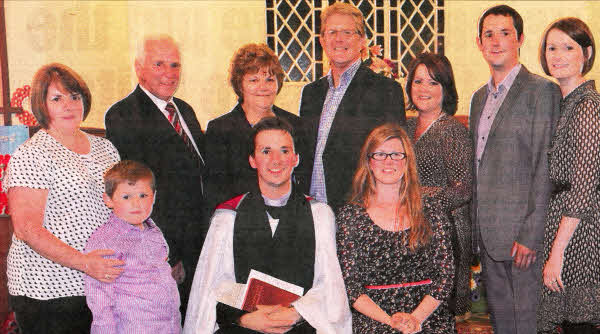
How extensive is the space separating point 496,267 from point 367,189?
675 millimetres

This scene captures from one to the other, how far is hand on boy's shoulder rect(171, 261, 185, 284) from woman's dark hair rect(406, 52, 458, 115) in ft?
3.97

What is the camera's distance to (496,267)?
223 centimetres

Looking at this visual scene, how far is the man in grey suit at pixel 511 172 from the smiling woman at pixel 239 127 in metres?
0.78

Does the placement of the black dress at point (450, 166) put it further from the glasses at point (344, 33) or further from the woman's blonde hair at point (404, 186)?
the glasses at point (344, 33)

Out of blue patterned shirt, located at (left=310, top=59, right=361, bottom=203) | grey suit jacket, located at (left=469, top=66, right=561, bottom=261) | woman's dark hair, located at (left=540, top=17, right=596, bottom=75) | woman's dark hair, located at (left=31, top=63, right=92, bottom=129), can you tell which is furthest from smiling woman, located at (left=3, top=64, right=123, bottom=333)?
woman's dark hair, located at (left=540, top=17, right=596, bottom=75)

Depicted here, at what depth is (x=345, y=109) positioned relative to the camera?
2334 mm

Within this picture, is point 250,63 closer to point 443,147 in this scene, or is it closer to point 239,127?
point 239,127

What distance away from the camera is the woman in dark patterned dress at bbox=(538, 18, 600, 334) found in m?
1.95

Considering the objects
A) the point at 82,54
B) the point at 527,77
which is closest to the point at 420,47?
the point at 82,54

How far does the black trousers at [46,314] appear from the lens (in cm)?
177

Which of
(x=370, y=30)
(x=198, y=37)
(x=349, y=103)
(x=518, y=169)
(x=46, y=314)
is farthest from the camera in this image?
(x=370, y=30)

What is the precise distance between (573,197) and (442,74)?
688mm

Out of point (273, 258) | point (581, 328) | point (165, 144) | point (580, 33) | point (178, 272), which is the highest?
point (580, 33)

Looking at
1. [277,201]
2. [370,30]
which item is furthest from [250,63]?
[370,30]
